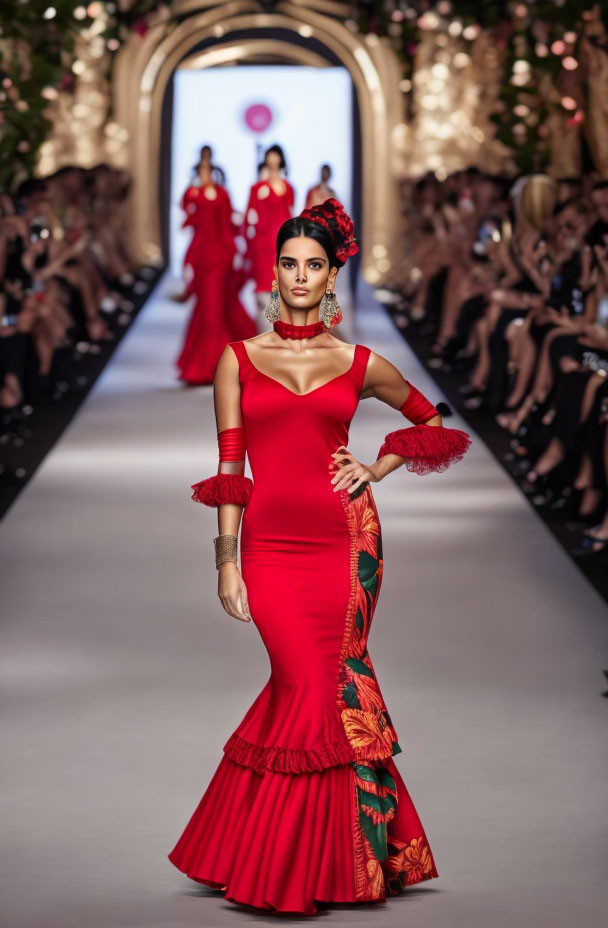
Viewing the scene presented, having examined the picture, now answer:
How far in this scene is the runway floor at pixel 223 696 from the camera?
3.50 metres

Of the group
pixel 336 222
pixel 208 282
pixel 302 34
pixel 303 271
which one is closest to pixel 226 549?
pixel 303 271

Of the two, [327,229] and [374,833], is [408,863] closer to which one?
[374,833]

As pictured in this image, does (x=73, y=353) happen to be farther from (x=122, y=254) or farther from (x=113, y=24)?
(x=113, y=24)

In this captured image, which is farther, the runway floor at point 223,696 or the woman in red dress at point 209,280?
the woman in red dress at point 209,280

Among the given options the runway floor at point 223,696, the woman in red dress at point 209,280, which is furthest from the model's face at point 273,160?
the runway floor at point 223,696

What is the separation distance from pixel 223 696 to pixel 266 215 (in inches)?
286

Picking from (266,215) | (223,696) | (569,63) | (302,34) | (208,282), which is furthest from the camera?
(302,34)

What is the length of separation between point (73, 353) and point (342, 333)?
2.15 meters

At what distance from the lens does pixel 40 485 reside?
8484 mm

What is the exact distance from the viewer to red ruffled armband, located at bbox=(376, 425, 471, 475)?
3520 millimetres

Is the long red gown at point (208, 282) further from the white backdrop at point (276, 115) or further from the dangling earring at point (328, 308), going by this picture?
the white backdrop at point (276, 115)

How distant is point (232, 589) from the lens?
130 inches

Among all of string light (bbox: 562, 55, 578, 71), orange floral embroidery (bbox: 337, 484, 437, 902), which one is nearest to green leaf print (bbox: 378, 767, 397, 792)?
orange floral embroidery (bbox: 337, 484, 437, 902)

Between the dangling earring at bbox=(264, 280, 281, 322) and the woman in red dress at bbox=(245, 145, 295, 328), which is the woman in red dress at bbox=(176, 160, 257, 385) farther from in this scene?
the dangling earring at bbox=(264, 280, 281, 322)
